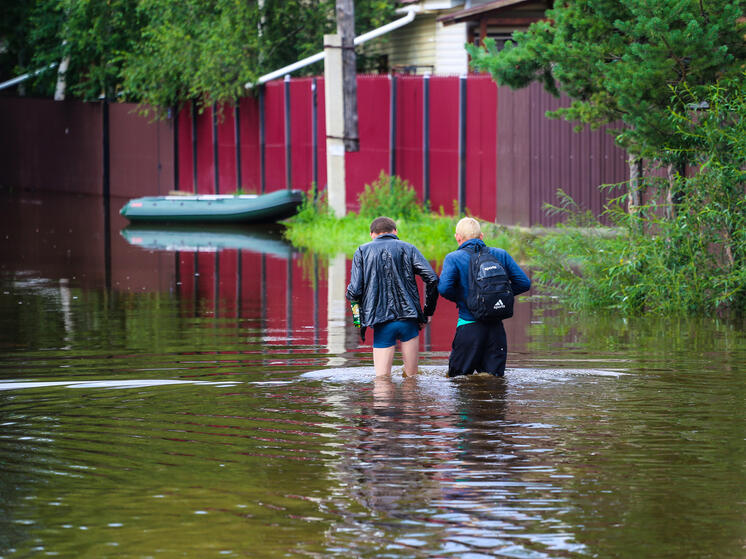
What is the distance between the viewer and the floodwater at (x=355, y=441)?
6.30 meters

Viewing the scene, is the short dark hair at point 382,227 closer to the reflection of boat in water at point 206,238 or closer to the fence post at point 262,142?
the reflection of boat in water at point 206,238

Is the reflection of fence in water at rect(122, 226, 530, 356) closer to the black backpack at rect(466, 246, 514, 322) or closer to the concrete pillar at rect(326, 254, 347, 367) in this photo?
the concrete pillar at rect(326, 254, 347, 367)

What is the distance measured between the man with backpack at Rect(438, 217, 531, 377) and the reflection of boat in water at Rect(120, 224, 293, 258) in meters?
12.1

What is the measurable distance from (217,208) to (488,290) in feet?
64.7

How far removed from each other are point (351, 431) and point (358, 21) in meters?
26.4

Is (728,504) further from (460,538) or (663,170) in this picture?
(663,170)

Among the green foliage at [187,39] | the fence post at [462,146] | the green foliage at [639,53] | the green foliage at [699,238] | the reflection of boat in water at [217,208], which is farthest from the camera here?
the green foliage at [187,39]

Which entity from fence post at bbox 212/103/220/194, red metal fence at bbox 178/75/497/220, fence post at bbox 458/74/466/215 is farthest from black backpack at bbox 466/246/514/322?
fence post at bbox 212/103/220/194

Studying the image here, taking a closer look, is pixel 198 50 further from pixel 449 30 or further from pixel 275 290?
pixel 275 290

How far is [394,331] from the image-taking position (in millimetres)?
10203

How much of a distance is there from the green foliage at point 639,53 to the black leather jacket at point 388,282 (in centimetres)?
498

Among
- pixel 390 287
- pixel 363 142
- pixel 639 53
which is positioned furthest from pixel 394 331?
pixel 363 142

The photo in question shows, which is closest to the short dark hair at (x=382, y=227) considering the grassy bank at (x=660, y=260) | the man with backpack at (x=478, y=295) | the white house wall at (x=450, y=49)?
the man with backpack at (x=478, y=295)

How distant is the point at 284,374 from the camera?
10.8m
